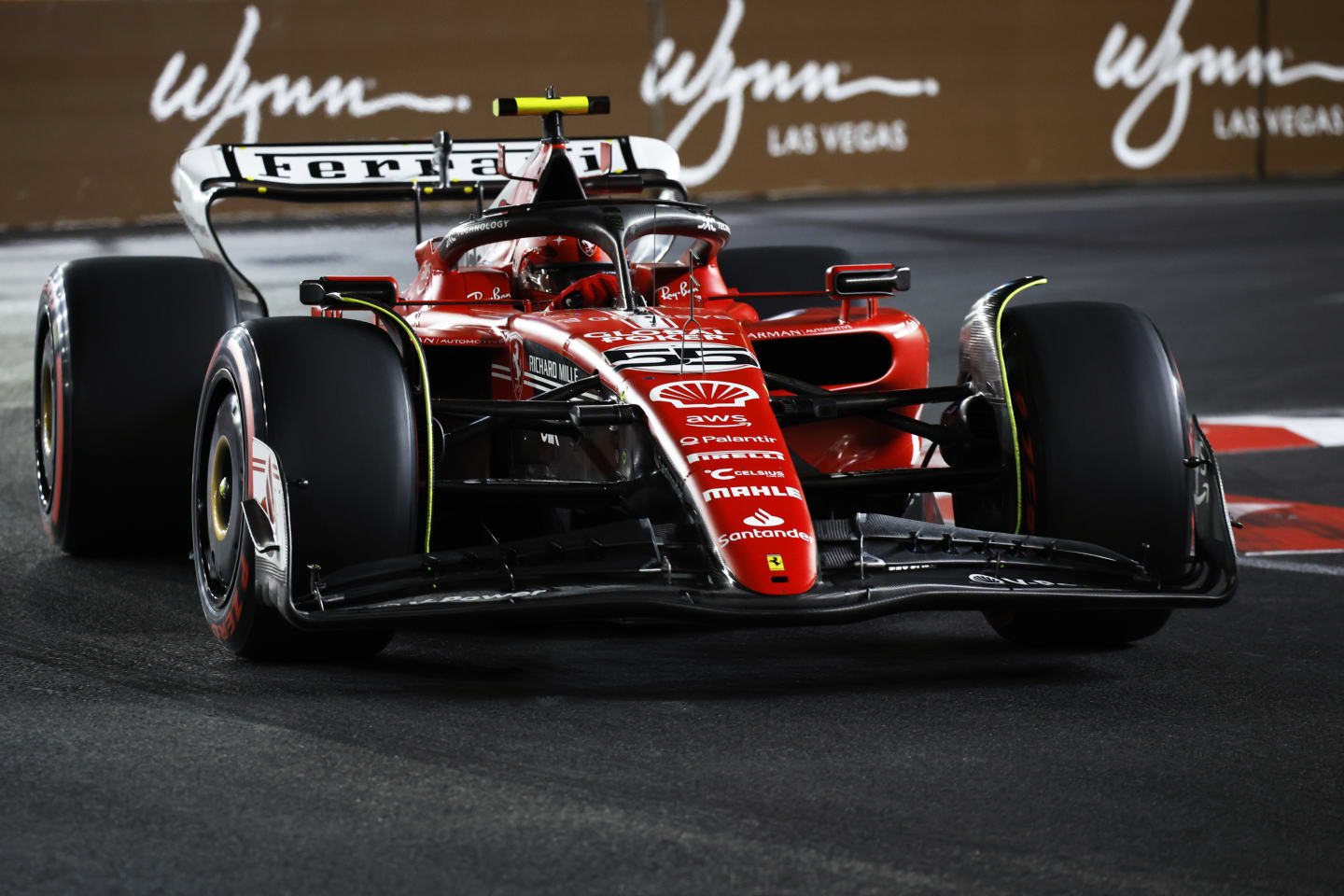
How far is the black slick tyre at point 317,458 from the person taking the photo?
447 centimetres

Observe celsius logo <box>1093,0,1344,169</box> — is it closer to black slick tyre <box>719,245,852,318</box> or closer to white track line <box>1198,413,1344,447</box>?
white track line <box>1198,413,1344,447</box>

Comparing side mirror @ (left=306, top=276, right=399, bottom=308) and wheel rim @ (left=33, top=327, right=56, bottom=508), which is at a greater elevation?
side mirror @ (left=306, top=276, right=399, bottom=308)

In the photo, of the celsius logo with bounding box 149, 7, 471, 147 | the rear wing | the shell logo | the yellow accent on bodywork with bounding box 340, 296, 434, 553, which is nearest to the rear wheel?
the shell logo

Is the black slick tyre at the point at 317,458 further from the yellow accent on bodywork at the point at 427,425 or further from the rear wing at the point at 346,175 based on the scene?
the rear wing at the point at 346,175

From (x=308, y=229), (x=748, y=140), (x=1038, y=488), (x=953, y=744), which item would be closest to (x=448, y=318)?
(x=1038, y=488)

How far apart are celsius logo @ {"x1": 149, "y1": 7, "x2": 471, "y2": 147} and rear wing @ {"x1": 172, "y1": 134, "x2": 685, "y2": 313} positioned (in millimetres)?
12747

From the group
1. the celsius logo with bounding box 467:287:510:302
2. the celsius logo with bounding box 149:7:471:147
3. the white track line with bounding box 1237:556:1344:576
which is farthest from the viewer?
the celsius logo with bounding box 149:7:471:147

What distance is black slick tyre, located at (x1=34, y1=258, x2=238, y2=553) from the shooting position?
6.00 m

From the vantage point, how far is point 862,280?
5.36 metres

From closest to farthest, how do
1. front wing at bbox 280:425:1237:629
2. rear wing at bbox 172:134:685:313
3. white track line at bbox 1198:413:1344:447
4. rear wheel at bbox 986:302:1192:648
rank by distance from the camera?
1. front wing at bbox 280:425:1237:629
2. rear wheel at bbox 986:302:1192:648
3. rear wing at bbox 172:134:685:313
4. white track line at bbox 1198:413:1344:447

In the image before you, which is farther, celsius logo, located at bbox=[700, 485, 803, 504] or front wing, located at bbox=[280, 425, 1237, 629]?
celsius logo, located at bbox=[700, 485, 803, 504]

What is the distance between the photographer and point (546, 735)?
4.12 m

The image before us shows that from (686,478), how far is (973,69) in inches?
767

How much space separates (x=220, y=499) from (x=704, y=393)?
1.30 m
